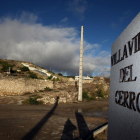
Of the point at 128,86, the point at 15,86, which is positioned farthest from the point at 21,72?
the point at 128,86

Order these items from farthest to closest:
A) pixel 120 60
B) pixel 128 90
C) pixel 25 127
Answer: pixel 25 127 → pixel 120 60 → pixel 128 90

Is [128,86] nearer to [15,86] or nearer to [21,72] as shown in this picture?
[15,86]

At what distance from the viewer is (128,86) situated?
2434mm

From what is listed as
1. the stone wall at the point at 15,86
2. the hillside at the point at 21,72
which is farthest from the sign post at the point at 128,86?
the hillside at the point at 21,72

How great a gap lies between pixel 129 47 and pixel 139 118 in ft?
3.72

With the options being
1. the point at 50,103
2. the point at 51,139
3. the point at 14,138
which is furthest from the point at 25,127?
the point at 50,103

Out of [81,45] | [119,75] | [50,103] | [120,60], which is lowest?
[50,103]

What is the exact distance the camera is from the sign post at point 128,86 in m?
2.14

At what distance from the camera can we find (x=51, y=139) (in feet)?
21.0

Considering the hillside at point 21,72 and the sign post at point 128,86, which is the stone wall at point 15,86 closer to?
the hillside at point 21,72

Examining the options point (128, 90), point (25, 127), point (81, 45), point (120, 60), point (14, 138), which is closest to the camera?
point (128, 90)

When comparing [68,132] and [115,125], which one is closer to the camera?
[115,125]

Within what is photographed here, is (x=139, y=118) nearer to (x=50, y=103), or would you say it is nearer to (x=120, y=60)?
(x=120, y=60)

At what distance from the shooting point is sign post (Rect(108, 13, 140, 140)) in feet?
7.03
